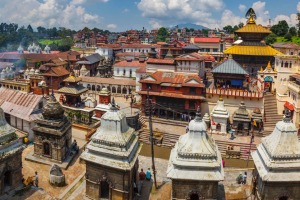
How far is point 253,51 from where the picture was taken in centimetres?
4438

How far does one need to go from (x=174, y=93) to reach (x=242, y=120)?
8.52 meters

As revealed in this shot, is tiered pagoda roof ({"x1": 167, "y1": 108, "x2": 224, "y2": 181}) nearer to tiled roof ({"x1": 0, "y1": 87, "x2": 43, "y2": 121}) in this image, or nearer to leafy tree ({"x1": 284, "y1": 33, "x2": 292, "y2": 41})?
tiled roof ({"x1": 0, "y1": 87, "x2": 43, "y2": 121})

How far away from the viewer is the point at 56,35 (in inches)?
7052

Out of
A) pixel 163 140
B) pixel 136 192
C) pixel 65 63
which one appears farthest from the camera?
pixel 65 63

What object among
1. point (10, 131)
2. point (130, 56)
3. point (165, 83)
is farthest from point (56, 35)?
point (10, 131)

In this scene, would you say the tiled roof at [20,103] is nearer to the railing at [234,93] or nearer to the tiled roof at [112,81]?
the railing at [234,93]

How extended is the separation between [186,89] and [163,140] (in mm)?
7112

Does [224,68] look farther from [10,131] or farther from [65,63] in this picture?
[65,63]

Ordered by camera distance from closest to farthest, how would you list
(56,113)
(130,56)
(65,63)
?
(56,113), (65,63), (130,56)

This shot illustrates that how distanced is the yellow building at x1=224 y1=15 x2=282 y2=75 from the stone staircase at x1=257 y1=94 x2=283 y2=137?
30.5 feet

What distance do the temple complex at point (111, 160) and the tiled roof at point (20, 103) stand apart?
14.5 meters

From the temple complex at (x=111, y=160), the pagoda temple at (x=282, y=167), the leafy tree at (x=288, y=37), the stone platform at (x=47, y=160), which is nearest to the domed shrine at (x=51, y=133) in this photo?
the stone platform at (x=47, y=160)

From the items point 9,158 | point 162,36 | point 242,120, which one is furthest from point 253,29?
point 162,36

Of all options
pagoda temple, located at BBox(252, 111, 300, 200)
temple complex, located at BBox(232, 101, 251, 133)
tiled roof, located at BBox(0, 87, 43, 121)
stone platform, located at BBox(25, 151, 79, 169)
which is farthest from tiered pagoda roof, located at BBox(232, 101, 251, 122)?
tiled roof, located at BBox(0, 87, 43, 121)
